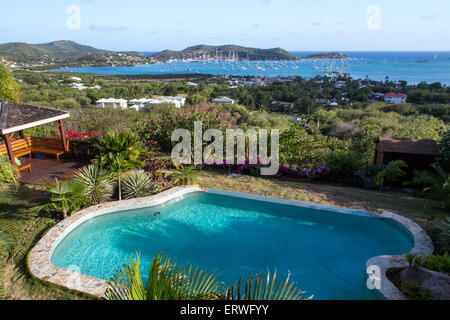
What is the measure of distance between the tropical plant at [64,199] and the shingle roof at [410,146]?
9613 mm

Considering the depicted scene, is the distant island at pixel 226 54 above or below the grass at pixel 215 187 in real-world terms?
above

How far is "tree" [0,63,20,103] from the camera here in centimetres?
905

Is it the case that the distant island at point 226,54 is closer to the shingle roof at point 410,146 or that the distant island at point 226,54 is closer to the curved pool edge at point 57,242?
the shingle roof at point 410,146

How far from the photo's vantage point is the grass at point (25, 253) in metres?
4.31

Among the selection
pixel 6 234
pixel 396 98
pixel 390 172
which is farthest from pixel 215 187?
pixel 396 98

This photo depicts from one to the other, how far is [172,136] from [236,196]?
4.14 meters

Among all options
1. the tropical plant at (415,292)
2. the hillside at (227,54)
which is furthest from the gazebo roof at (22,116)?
the hillside at (227,54)

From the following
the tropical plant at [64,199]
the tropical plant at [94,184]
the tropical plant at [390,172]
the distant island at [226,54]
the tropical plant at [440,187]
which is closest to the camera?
the tropical plant at [64,199]

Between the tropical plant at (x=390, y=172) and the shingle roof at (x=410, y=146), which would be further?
the shingle roof at (x=410, y=146)

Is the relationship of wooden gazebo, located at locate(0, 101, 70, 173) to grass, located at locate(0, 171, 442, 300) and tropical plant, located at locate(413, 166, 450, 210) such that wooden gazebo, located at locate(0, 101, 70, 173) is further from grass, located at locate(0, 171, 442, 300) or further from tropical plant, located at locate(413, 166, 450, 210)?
tropical plant, located at locate(413, 166, 450, 210)
